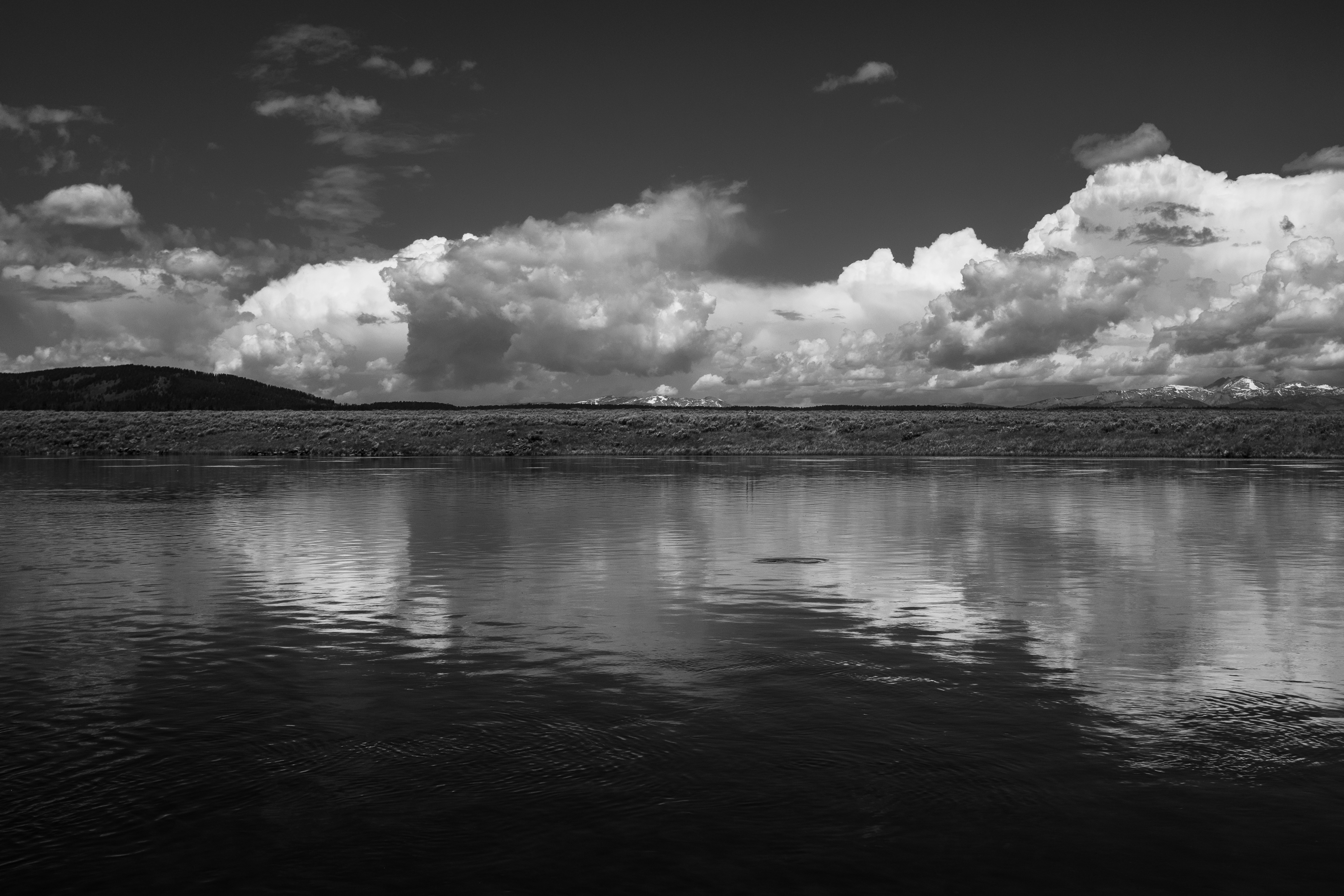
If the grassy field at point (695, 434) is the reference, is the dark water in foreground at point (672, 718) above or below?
below

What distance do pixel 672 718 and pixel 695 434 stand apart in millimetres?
87631

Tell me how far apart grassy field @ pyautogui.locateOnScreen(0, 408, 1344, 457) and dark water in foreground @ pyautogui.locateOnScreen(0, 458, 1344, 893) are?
214 ft

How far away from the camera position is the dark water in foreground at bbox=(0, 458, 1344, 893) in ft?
22.0

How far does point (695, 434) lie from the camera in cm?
9712

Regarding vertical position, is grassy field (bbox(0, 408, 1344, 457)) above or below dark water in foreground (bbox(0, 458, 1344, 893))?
above

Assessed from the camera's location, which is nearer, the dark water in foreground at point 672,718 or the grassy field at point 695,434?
the dark water in foreground at point 672,718

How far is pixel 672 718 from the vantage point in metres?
9.59

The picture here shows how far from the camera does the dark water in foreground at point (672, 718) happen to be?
22.0ft

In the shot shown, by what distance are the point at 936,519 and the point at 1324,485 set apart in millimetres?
22839

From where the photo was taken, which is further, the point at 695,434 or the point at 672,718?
the point at 695,434

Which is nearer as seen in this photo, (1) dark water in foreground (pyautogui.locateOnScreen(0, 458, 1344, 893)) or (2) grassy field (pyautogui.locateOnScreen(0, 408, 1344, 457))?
(1) dark water in foreground (pyautogui.locateOnScreen(0, 458, 1344, 893))

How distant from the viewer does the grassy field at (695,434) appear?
83.4 metres

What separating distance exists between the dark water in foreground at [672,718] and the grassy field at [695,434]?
2572 inches

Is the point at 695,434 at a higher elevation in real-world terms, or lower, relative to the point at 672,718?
higher
